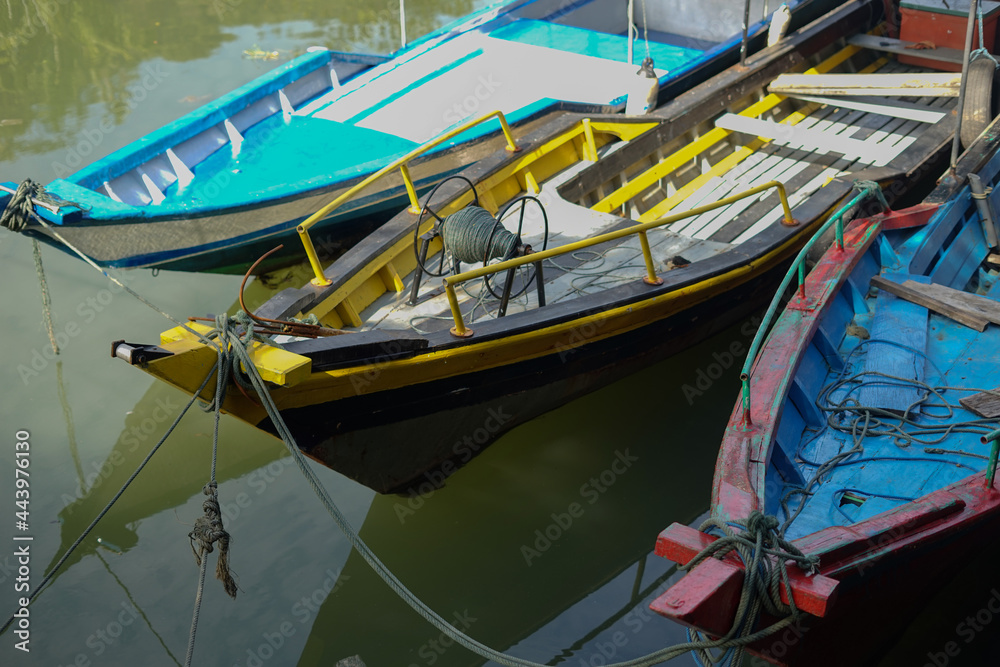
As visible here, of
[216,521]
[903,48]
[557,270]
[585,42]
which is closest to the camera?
[216,521]

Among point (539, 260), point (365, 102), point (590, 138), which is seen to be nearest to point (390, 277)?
point (539, 260)

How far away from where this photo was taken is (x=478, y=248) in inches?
190

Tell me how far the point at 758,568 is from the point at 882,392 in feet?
5.80

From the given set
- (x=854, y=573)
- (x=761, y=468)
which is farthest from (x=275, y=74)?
(x=854, y=573)

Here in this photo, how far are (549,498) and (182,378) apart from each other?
245 cm

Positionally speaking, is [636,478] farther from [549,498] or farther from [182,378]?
[182,378]

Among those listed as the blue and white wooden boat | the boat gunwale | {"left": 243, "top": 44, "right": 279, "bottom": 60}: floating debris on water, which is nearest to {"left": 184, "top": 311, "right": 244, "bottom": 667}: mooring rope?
the boat gunwale

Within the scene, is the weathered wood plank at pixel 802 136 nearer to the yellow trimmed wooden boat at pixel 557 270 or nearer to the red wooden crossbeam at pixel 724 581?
the yellow trimmed wooden boat at pixel 557 270

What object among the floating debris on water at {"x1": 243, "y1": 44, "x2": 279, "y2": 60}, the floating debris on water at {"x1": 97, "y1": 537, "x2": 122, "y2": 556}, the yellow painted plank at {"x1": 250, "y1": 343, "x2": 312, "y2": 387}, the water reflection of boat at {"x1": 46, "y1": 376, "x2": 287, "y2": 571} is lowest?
the floating debris on water at {"x1": 97, "y1": 537, "x2": 122, "y2": 556}

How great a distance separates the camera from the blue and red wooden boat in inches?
123

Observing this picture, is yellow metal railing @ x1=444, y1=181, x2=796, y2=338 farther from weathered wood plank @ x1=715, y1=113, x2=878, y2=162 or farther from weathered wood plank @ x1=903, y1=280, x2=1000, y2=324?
weathered wood plank @ x1=715, y1=113, x2=878, y2=162

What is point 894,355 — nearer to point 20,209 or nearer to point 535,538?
point 535,538

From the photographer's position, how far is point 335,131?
7535 millimetres

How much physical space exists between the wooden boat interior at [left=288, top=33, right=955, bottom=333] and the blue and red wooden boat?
0.95m
